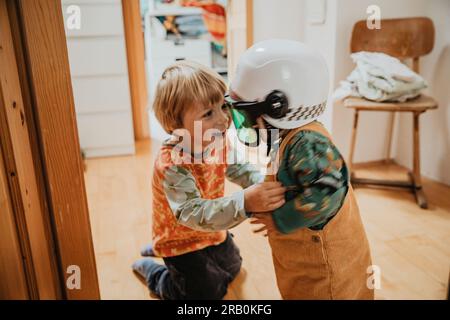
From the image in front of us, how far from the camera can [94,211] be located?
4.59ft

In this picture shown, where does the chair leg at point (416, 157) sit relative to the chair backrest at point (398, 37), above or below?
below

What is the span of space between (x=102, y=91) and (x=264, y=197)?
1596mm

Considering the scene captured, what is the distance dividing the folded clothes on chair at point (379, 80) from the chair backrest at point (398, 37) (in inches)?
1.0

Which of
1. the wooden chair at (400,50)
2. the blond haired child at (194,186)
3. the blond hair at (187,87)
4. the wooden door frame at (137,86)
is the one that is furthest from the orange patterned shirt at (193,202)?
the wooden chair at (400,50)

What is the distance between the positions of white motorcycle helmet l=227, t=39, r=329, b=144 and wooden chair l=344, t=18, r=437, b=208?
608 mm

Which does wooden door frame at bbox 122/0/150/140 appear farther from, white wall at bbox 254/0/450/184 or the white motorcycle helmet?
the white motorcycle helmet

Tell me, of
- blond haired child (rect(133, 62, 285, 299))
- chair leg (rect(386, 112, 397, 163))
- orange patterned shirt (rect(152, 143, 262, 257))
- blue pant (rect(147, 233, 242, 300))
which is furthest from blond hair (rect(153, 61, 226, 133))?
chair leg (rect(386, 112, 397, 163))

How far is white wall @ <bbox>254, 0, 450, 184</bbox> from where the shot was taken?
0.65 metres

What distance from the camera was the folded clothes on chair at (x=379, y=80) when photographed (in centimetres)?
117

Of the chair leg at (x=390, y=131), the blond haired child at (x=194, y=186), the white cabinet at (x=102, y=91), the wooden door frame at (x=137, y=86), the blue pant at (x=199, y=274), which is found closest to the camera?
the blond haired child at (x=194, y=186)

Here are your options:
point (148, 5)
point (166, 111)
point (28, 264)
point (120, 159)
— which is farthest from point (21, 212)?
point (120, 159)

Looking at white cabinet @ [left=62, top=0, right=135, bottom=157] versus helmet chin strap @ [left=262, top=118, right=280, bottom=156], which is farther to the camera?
white cabinet @ [left=62, top=0, right=135, bottom=157]

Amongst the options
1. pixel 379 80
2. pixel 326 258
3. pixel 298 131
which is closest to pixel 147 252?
pixel 326 258

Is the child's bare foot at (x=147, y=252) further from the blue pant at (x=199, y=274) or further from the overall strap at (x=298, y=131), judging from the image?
the overall strap at (x=298, y=131)
